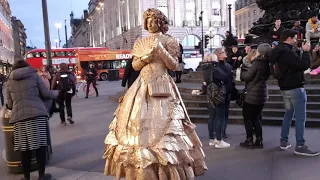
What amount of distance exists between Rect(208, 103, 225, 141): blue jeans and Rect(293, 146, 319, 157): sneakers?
4.42ft

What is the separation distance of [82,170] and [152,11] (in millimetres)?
2920

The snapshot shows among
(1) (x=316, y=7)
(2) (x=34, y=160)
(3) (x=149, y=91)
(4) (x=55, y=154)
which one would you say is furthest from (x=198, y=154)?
(1) (x=316, y=7)

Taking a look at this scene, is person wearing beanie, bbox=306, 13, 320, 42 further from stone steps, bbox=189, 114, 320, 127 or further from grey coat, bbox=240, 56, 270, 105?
grey coat, bbox=240, 56, 270, 105

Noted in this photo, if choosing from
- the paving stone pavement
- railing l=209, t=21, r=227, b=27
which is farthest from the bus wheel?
the paving stone pavement

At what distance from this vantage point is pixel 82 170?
5.52m

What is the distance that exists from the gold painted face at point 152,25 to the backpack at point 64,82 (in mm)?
5944

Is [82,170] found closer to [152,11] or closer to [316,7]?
[152,11]

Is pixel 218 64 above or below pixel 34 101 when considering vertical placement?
above

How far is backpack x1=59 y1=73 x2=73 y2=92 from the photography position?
9266mm

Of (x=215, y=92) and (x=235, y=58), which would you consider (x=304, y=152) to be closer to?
(x=215, y=92)

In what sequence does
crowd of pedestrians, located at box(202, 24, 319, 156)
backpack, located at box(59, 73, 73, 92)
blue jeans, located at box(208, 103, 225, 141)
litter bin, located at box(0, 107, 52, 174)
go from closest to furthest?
1. litter bin, located at box(0, 107, 52, 174)
2. crowd of pedestrians, located at box(202, 24, 319, 156)
3. blue jeans, located at box(208, 103, 225, 141)
4. backpack, located at box(59, 73, 73, 92)

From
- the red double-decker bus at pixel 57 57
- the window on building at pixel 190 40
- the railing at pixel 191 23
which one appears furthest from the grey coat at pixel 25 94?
the railing at pixel 191 23

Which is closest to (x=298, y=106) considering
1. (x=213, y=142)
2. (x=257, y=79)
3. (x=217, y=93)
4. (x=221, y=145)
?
(x=257, y=79)

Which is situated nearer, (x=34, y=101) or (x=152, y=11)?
(x=152, y=11)
